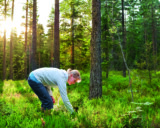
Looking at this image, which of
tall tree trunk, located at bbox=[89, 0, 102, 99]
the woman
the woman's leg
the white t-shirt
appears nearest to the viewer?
the white t-shirt

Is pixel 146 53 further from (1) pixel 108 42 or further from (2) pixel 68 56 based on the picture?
(2) pixel 68 56

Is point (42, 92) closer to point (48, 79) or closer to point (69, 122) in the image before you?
point (48, 79)

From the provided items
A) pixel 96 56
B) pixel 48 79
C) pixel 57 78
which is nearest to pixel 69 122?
pixel 57 78

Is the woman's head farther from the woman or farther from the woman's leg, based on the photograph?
the woman's leg

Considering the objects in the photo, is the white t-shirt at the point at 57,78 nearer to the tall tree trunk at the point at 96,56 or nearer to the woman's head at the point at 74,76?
the woman's head at the point at 74,76

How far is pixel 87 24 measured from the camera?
1571 cm

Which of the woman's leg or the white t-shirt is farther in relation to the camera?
the woman's leg

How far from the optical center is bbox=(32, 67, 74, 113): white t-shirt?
3.46m

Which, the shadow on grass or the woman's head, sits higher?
the woman's head

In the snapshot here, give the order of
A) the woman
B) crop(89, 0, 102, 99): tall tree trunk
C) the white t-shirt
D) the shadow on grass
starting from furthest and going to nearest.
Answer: crop(89, 0, 102, 99): tall tree trunk < the woman < the white t-shirt < the shadow on grass

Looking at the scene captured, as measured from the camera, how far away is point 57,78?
11.7ft

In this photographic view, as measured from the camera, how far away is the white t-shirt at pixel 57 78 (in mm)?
3459

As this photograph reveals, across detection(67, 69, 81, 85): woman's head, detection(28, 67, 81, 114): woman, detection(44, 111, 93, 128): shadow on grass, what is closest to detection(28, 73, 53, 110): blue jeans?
detection(28, 67, 81, 114): woman

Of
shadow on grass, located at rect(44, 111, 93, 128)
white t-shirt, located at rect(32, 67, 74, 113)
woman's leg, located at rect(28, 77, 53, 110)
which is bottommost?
shadow on grass, located at rect(44, 111, 93, 128)
